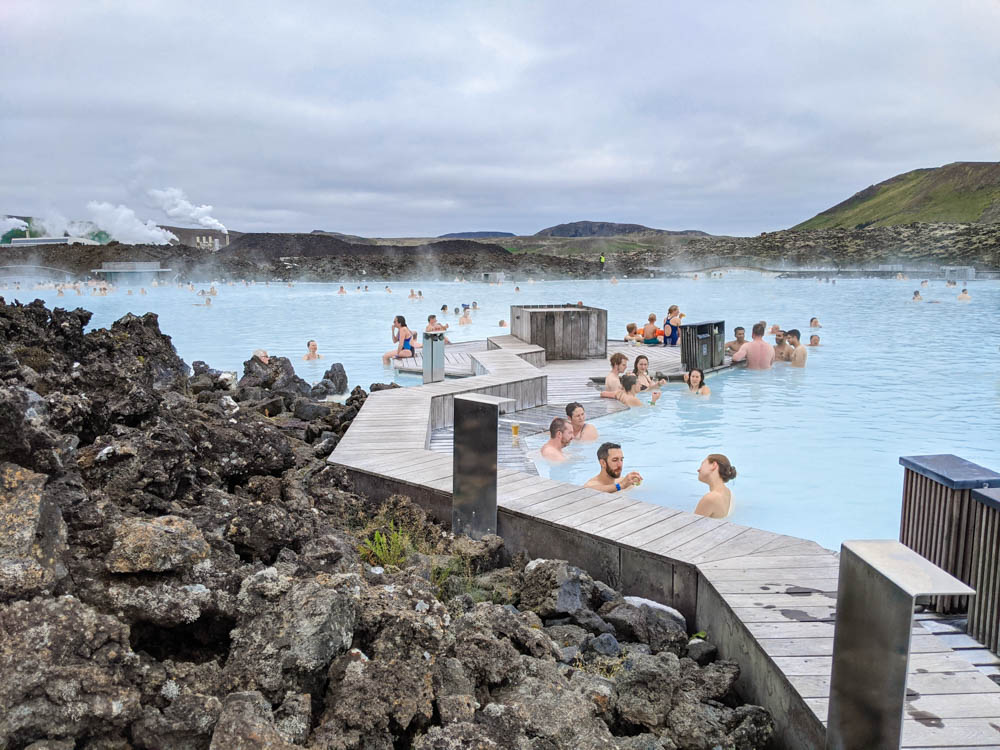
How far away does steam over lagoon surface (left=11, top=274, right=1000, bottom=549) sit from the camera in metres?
6.97

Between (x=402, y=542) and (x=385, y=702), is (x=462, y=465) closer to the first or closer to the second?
(x=402, y=542)

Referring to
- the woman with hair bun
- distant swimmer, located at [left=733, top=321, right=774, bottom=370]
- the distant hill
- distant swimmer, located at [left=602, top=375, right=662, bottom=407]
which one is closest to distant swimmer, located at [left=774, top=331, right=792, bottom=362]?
distant swimmer, located at [left=733, top=321, right=774, bottom=370]

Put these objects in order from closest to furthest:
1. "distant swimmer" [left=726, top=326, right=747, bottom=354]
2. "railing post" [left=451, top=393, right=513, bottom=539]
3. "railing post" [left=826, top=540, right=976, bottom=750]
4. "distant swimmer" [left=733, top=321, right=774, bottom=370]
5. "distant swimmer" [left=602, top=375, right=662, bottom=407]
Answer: "railing post" [left=826, top=540, right=976, bottom=750], "railing post" [left=451, top=393, right=513, bottom=539], "distant swimmer" [left=602, top=375, right=662, bottom=407], "distant swimmer" [left=733, top=321, right=774, bottom=370], "distant swimmer" [left=726, top=326, right=747, bottom=354]

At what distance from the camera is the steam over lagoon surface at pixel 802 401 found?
6973 millimetres

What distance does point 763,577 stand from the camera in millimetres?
2857

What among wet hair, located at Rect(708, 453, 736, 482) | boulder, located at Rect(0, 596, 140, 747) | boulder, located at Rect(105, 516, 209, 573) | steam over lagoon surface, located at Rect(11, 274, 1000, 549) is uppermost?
boulder, located at Rect(105, 516, 209, 573)

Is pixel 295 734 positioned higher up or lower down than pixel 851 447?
higher up

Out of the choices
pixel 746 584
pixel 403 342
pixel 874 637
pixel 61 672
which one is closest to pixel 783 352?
pixel 403 342

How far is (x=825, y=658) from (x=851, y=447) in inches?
270

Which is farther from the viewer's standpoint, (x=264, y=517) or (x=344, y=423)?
(x=344, y=423)

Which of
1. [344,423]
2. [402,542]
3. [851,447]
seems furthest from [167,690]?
[851,447]

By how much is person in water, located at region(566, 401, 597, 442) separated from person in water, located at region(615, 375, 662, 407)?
1.43 m

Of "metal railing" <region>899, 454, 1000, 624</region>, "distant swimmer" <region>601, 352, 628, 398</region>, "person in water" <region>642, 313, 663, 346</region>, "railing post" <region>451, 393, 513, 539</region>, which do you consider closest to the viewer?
"metal railing" <region>899, 454, 1000, 624</region>

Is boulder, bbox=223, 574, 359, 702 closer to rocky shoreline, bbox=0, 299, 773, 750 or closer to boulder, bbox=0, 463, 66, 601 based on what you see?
rocky shoreline, bbox=0, 299, 773, 750
